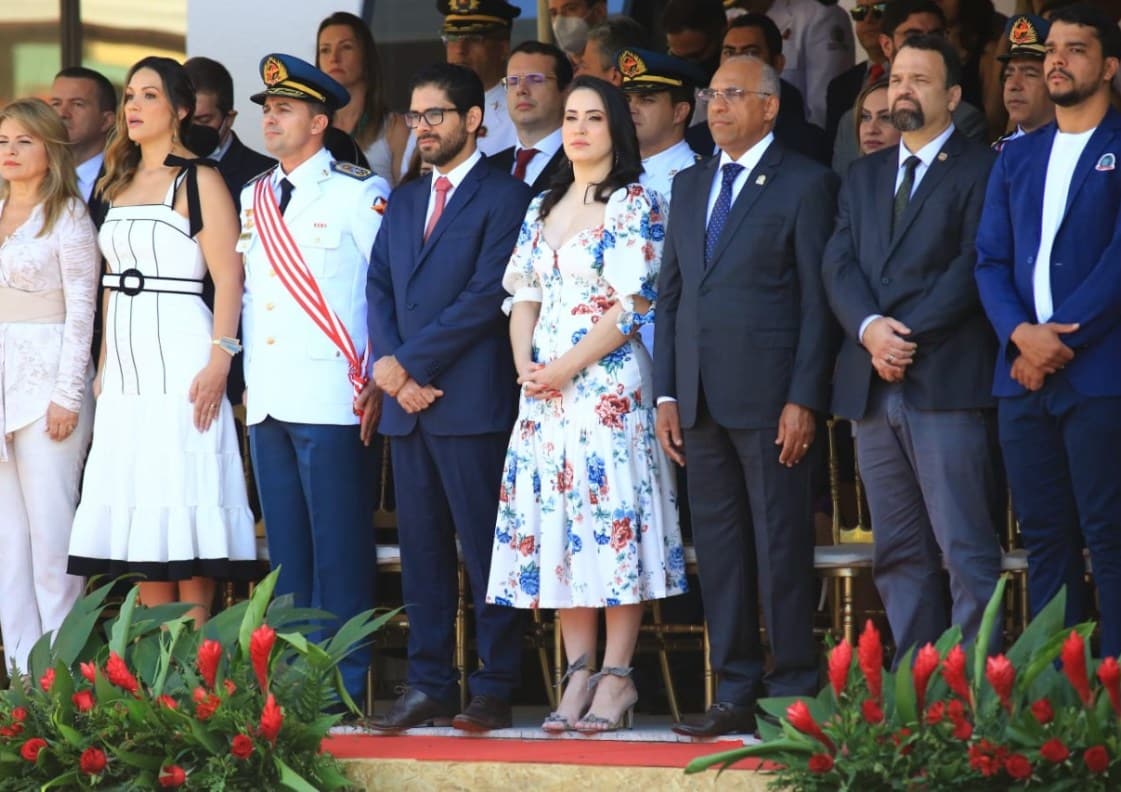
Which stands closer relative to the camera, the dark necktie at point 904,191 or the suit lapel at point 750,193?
the dark necktie at point 904,191

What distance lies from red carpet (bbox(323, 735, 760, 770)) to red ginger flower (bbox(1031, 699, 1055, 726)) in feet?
2.98

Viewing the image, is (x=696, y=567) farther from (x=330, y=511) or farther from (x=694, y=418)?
(x=330, y=511)

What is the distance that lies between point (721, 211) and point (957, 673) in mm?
1876

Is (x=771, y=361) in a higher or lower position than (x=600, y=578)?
higher

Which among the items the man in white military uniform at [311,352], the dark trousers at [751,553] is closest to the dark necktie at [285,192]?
the man in white military uniform at [311,352]

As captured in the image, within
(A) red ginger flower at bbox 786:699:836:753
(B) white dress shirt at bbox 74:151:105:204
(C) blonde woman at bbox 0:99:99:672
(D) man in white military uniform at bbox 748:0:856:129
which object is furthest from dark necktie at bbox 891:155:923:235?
(B) white dress shirt at bbox 74:151:105:204

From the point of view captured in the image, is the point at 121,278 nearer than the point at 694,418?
No

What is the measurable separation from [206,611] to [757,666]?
5.55ft

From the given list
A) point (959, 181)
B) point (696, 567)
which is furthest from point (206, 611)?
point (959, 181)

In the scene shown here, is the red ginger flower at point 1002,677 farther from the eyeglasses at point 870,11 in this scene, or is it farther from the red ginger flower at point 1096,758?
the eyeglasses at point 870,11

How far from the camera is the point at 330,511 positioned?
581cm

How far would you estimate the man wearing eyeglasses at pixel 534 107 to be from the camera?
6.31 metres

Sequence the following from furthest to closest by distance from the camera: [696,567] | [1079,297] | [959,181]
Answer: [696,567] → [959,181] → [1079,297]

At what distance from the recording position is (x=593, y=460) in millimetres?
5504
